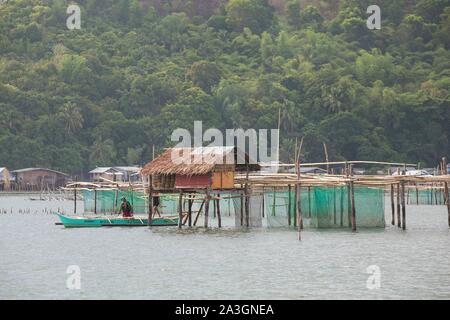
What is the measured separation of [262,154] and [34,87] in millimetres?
31343

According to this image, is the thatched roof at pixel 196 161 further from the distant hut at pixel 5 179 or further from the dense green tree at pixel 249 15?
the dense green tree at pixel 249 15

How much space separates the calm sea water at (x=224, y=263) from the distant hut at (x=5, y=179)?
57.3 m

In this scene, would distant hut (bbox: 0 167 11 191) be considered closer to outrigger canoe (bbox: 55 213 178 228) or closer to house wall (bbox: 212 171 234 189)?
outrigger canoe (bbox: 55 213 178 228)

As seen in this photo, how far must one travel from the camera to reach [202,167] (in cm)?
4794

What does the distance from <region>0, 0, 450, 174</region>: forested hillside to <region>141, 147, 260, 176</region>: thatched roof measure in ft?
221

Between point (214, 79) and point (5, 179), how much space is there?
38805mm

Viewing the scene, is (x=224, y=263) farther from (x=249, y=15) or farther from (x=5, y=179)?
(x=249, y=15)

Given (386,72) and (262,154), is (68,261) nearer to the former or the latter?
(262,154)

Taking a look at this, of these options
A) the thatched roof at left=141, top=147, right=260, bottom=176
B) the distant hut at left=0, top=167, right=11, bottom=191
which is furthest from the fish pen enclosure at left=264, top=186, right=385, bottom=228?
the distant hut at left=0, top=167, right=11, bottom=191

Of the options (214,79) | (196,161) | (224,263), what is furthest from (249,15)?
(224,263)

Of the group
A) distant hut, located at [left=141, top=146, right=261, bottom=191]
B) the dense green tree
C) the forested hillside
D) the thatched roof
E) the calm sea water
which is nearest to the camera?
the calm sea water

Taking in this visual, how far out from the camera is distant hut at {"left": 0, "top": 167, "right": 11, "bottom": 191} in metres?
112
